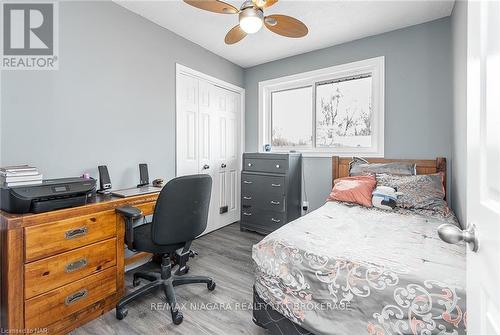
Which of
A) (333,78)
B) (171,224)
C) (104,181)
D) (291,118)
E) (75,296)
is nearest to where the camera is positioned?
(75,296)

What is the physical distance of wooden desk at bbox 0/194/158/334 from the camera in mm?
1340

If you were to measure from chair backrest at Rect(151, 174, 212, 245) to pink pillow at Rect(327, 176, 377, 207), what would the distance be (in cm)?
140

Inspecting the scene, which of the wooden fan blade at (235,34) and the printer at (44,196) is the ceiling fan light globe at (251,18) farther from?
the printer at (44,196)

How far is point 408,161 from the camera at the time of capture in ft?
9.02

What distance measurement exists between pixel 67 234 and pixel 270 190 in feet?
7.47

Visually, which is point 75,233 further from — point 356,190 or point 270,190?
point 356,190

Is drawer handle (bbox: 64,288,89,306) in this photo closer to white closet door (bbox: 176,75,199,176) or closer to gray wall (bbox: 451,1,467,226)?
white closet door (bbox: 176,75,199,176)

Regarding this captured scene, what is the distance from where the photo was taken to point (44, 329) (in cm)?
144

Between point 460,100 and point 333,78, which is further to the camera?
point 333,78

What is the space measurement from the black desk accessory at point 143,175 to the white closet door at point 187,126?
50 cm

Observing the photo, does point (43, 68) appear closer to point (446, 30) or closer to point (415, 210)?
point (415, 210)

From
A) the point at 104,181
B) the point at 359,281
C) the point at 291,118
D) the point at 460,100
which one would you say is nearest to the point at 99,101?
the point at 104,181

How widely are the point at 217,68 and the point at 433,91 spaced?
2.70 metres

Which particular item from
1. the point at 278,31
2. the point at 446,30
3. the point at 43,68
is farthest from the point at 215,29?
the point at 446,30
